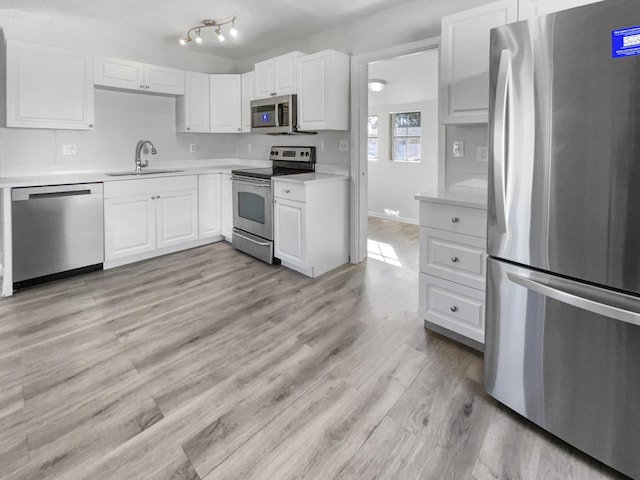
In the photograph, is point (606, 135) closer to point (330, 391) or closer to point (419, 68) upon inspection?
point (330, 391)

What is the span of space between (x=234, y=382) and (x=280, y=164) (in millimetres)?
3108

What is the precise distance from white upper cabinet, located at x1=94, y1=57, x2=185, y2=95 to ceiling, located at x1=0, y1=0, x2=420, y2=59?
Answer: 37 centimetres

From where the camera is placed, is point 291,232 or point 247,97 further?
point 247,97

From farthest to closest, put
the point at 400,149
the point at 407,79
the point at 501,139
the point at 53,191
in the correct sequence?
the point at 400,149 → the point at 407,79 → the point at 53,191 → the point at 501,139

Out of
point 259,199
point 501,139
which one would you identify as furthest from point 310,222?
point 501,139

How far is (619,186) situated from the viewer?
4.16 ft

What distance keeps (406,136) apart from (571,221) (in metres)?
5.08

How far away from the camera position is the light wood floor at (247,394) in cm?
146

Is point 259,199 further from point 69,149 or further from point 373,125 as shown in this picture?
point 373,125

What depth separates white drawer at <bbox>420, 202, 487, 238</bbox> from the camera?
2.12m

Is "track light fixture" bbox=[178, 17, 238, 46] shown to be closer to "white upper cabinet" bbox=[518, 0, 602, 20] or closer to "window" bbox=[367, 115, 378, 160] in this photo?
"white upper cabinet" bbox=[518, 0, 602, 20]

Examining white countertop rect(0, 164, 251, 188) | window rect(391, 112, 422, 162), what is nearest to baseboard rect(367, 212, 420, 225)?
window rect(391, 112, 422, 162)

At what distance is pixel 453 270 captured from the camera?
229 centimetres

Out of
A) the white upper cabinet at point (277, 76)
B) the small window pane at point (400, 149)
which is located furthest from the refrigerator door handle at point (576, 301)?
the small window pane at point (400, 149)
